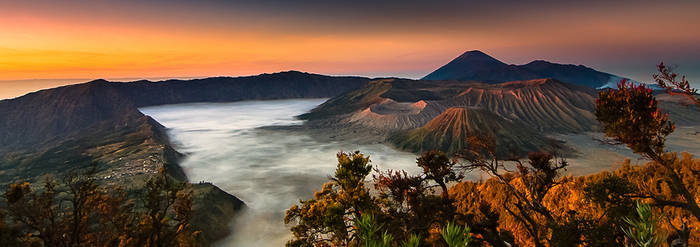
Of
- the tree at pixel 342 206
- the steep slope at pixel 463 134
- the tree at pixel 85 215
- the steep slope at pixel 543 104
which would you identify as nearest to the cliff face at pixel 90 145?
the tree at pixel 85 215

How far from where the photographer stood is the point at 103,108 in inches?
6688

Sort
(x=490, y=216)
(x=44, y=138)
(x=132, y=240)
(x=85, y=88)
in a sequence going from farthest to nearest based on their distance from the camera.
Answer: (x=85, y=88)
(x=44, y=138)
(x=490, y=216)
(x=132, y=240)

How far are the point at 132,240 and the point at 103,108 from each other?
19934 cm

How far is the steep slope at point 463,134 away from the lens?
2926 inches

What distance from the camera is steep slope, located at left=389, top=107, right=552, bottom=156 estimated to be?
244ft

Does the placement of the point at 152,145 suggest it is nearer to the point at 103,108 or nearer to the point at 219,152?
the point at 219,152

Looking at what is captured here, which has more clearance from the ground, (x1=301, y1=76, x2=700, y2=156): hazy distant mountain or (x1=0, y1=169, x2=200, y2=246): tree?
(x1=0, y1=169, x2=200, y2=246): tree

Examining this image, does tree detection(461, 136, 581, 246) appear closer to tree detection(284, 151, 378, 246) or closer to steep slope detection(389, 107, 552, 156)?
tree detection(284, 151, 378, 246)

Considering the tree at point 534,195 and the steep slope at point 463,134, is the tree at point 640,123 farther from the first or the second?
the steep slope at point 463,134

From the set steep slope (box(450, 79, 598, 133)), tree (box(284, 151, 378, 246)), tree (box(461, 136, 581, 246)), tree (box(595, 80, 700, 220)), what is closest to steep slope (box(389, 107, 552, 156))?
steep slope (box(450, 79, 598, 133))

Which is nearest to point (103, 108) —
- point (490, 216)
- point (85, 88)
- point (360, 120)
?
point (85, 88)

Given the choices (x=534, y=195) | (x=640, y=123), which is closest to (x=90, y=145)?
(x=534, y=195)

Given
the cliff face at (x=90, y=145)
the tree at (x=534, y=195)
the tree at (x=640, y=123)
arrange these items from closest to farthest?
the tree at (x=640, y=123)
the tree at (x=534, y=195)
the cliff face at (x=90, y=145)

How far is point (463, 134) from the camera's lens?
78000 millimetres
